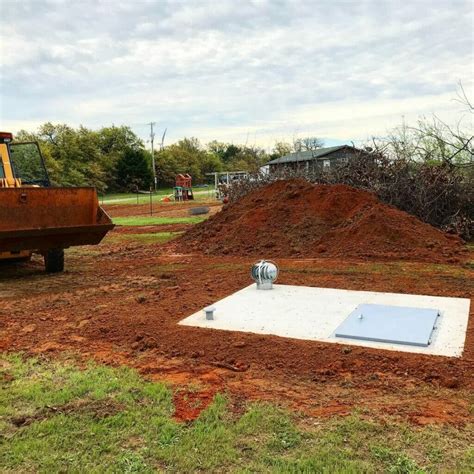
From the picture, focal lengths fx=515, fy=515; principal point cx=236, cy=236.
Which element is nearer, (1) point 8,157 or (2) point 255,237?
(1) point 8,157

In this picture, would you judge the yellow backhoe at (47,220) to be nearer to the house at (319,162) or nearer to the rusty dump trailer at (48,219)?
the rusty dump trailer at (48,219)

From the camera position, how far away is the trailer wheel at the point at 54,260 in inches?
358

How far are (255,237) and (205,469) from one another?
892 centimetres

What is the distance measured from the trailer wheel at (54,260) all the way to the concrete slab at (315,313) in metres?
3.84

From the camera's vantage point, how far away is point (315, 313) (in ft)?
19.2

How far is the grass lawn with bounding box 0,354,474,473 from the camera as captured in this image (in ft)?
9.49

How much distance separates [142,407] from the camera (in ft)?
12.0

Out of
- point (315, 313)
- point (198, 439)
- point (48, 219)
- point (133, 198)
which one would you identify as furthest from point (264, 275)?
point (133, 198)

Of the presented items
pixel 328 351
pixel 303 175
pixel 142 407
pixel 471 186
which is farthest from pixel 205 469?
pixel 303 175

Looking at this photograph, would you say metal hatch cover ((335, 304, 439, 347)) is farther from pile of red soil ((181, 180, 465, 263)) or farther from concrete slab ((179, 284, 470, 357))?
pile of red soil ((181, 180, 465, 263))

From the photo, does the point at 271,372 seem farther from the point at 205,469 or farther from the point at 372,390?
the point at 205,469

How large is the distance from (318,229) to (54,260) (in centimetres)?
567

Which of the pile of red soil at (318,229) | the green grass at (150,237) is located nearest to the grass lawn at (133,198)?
the green grass at (150,237)

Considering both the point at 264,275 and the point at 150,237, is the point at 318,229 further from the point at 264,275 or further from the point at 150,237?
the point at 150,237
